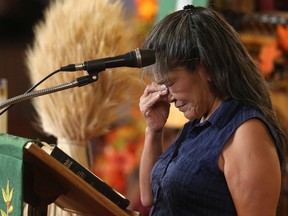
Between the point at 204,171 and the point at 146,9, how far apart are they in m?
2.08

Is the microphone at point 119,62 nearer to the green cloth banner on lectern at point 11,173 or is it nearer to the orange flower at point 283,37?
the green cloth banner on lectern at point 11,173

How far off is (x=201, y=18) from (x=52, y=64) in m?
0.71

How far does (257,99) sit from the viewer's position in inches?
64.6

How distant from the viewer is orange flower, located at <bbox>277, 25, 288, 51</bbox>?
3.23 meters

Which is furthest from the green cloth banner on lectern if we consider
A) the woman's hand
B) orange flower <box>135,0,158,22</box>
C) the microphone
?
orange flower <box>135,0,158,22</box>

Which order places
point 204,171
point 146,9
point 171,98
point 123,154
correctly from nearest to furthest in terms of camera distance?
1. point 204,171
2. point 171,98
3. point 146,9
4. point 123,154

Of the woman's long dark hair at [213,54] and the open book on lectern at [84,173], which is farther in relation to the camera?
the woman's long dark hair at [213,54]

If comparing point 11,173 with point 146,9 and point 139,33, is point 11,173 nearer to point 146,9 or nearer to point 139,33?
point 139,33

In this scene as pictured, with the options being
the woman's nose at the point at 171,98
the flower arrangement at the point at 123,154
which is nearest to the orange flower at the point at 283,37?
the flower arrangement at the point at 123,154

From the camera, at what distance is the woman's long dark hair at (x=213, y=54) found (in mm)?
1617

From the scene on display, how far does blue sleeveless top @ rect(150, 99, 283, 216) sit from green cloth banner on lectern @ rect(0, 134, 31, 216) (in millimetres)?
406

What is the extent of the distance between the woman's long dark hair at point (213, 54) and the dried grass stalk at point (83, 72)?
1.83ft

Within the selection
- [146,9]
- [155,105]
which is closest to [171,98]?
[155,105]

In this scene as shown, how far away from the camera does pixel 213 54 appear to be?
162 cm
